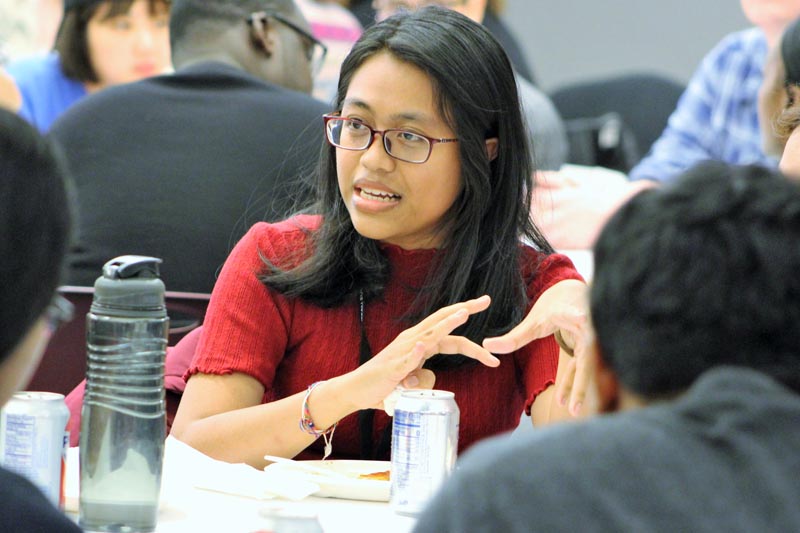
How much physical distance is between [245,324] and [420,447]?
1.82 ft

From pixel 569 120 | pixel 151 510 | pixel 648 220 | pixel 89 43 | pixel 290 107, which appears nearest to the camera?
pixel 648 220

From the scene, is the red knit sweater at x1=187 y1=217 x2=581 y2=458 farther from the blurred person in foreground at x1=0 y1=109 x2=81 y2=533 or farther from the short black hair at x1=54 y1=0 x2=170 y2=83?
the short black hair at x1=54 y1=0 x2=170 y2=83

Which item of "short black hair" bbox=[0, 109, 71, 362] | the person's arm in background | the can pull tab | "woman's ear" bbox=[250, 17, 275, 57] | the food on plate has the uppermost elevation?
"short black hair" bbox=[0, 109, 71, 362]

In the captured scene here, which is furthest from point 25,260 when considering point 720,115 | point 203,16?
point 720,115

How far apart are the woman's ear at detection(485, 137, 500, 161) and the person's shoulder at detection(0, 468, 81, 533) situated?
4.35 feet

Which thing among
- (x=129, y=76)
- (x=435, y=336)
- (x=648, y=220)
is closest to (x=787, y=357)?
(x=648, y=220)

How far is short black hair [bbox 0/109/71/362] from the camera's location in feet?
3.31

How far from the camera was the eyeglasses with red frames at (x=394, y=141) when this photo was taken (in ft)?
6.85

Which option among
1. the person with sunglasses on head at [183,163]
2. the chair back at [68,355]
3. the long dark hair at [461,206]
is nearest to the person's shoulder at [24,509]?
the long dark hair at [461,206]

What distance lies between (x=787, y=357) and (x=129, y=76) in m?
3.85

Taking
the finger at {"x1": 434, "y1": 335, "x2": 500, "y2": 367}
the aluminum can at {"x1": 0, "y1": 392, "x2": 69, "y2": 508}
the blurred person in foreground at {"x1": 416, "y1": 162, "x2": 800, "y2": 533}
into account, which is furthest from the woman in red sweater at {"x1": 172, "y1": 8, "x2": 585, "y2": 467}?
the blurred person in foreground at {"x1": 416, "y1": 162, "x2": 800, "y2": 533}

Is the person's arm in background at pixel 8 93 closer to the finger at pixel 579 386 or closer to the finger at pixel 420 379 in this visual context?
the finger at pixel 420 379

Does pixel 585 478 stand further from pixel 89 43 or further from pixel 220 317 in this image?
pixel 89 43

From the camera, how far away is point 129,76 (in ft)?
14.6
